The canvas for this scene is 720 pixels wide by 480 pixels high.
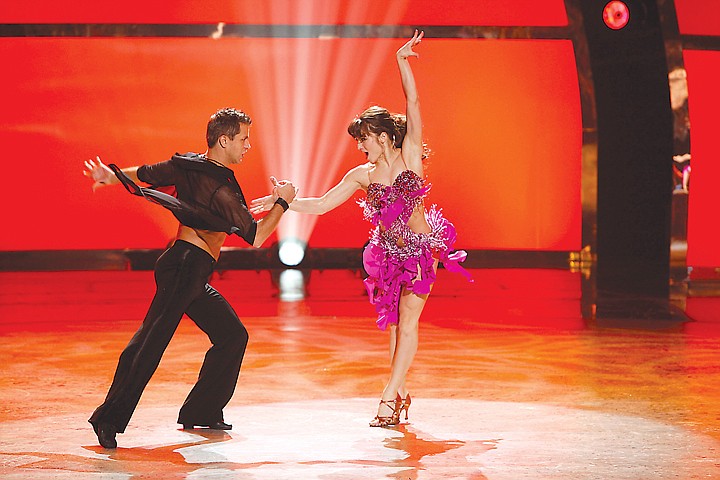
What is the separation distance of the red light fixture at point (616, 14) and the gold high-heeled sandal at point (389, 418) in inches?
274

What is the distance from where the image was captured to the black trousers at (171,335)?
4.38m

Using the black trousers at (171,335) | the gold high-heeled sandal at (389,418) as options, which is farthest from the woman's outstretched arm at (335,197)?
the gold high-heeled sandal at (389,418)

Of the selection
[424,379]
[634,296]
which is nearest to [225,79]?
[634,296]

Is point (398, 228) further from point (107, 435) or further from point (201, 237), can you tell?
point (107, 435)

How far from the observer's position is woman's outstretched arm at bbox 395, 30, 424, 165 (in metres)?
4.61

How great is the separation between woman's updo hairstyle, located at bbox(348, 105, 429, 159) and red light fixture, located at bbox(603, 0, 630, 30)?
6469 millimetres

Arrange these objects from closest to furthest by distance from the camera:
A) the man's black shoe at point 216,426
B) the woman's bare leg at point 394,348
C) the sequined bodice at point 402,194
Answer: the man's black shoe at point 216,426 < the sequined bodice at point 402,194 < the woman's bare leg at point 394,348

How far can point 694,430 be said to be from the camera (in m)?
4.68

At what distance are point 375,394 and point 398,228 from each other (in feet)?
3.52

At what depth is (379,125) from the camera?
482 cm

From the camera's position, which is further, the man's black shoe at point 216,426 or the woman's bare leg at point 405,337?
the woman's bare leg at point 405,337

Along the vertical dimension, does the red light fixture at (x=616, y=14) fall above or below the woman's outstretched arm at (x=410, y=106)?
above

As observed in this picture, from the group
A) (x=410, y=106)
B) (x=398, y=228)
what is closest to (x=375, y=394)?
(x=398, y=228)

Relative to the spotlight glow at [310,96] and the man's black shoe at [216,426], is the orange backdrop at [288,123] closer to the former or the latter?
the spotlight glow at [310,96]
